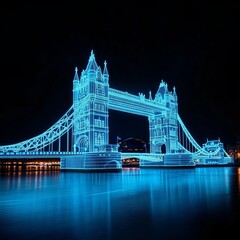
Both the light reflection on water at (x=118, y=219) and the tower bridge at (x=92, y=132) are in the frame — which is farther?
the tower bridge at (x=92, y=132)

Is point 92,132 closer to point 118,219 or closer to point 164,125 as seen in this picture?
point 164,125

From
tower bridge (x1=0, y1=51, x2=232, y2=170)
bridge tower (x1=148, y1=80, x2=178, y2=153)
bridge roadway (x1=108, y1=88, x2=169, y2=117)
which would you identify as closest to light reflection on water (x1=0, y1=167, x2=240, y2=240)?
tower bridge (x1=0, y1=51, x2=232, y2=170)

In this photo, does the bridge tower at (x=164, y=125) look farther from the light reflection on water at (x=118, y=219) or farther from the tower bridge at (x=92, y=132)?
the light reflection on water at (x=118, y=219)

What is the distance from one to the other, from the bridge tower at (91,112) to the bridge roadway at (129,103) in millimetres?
2049

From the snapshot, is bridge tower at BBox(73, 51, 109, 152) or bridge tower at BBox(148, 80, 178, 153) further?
bridge tower at BBox(148, 80, 178, 153)

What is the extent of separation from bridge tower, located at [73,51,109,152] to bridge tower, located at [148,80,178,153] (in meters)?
15.9

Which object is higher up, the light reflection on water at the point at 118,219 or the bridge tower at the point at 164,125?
the bridge tower at the point at 164,125

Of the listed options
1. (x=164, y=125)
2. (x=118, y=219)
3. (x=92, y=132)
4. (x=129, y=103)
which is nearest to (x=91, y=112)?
(x=92, y=132)

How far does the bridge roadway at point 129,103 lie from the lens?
39438 mm

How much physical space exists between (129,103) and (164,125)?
476 inches

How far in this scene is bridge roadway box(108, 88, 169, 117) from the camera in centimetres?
3944

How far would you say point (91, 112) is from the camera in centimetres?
3578

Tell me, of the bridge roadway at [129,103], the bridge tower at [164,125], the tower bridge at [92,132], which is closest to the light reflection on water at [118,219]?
the tower bridge at [92,132]

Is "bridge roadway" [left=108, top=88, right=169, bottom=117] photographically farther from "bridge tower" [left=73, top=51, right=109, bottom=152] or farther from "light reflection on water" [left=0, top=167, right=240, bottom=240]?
"light reflection on water" [left=0, top=167, right=240, bottom=240]
